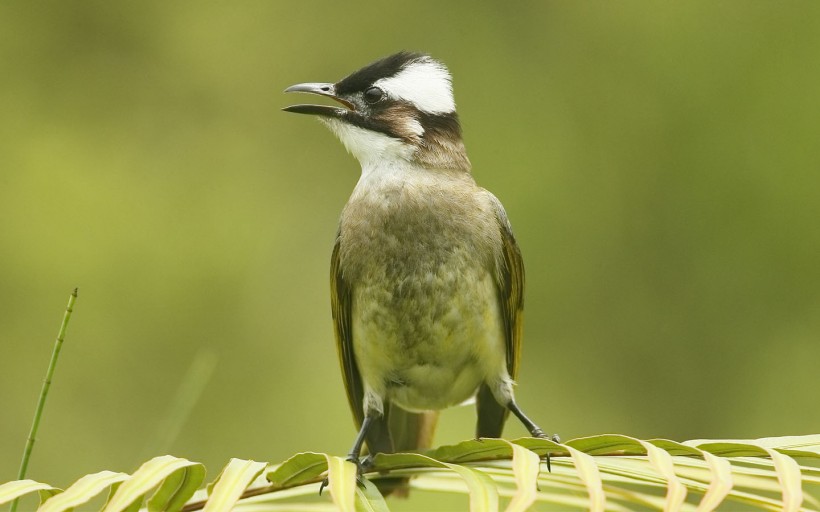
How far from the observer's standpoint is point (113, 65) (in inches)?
340

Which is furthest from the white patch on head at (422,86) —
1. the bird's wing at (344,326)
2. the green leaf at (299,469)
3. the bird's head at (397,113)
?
the green leaf at (299,469)

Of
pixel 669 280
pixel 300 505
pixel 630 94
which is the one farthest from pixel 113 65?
pixel 300 505

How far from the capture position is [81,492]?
5.85 feet

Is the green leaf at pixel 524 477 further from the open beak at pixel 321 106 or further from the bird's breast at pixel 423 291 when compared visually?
the open beak at pixel 321 106

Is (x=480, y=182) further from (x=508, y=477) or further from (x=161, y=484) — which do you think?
(x=161, y=484)

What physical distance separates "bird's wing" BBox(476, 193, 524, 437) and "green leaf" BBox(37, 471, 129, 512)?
7.33 feet

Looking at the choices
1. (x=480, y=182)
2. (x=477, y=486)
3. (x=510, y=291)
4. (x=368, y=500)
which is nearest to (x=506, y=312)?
(x=510, y=291)

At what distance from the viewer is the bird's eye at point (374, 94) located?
13.9 ft

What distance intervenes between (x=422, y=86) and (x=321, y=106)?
0.37 m

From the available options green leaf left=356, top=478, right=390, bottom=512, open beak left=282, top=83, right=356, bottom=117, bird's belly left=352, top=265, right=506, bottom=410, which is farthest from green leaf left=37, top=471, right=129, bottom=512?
open beak left=282, top=83, right=356, bottom=117

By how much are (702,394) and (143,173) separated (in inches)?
159

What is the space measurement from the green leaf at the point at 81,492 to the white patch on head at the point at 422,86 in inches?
99.4

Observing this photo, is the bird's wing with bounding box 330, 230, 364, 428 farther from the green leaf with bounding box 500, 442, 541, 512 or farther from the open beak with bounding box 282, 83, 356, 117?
the green leaf with bounding box 500, 442, 541, 512

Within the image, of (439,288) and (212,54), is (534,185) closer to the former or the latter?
(212,54)
